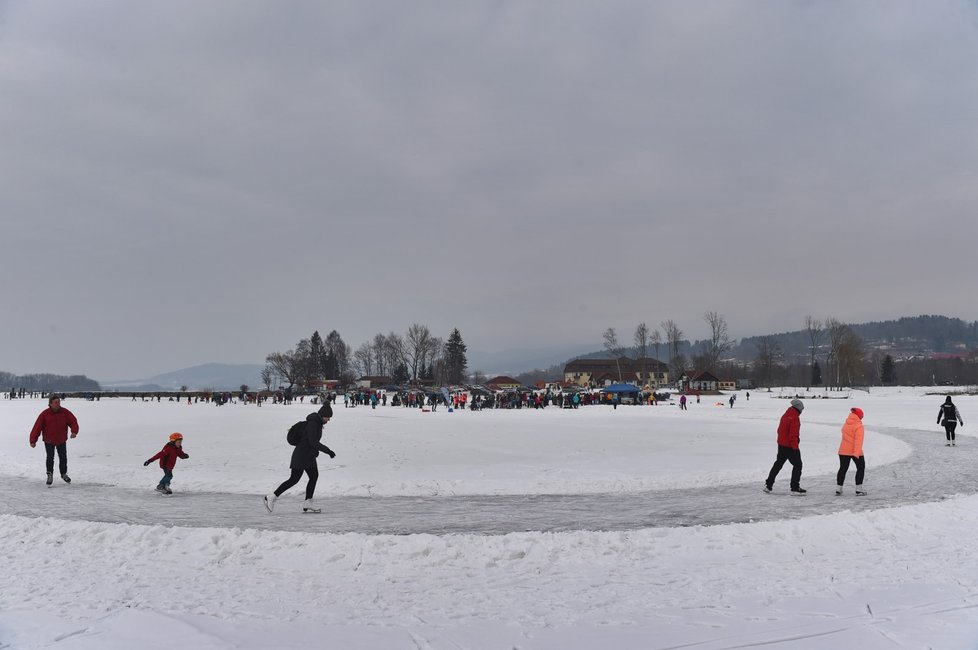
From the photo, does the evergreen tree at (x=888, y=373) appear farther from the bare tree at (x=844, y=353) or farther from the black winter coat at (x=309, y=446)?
the black winter coat at (x=309, y=446)

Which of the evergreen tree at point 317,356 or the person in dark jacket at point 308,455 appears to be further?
the evergreen tree at point 317,356

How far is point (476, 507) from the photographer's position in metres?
10.1

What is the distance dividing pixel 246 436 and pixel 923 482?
1951 centimetres

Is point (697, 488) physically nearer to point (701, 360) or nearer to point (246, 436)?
point (246, 436)

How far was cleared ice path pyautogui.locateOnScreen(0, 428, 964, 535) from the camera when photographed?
8.72 meters

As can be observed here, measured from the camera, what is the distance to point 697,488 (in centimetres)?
1195

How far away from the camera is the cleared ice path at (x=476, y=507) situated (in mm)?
8719

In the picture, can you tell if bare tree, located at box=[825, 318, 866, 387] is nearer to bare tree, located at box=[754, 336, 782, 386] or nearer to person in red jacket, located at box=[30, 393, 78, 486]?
bare tree, located at box=[754, 336, 782, 386]

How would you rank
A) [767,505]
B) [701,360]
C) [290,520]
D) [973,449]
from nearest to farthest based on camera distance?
[290,520], [767,505], [973,449], [701,360]

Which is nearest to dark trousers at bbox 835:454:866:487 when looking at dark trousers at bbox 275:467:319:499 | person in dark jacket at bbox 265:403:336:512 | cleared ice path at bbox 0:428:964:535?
cleared ice path at bbox 0:428:964:535

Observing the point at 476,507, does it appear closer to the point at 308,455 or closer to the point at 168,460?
the point at 308,455

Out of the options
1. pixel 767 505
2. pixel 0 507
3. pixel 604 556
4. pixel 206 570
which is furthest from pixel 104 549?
pixel 767 505

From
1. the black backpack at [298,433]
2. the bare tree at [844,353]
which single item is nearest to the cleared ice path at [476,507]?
the black backpack at [298,433]

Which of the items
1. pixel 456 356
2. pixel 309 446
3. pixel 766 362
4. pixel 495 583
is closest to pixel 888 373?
pixel 766 362
